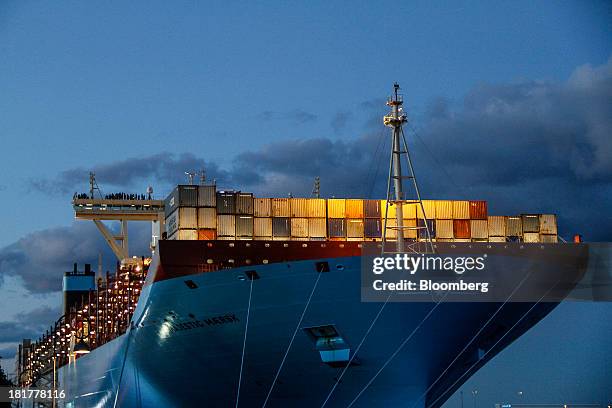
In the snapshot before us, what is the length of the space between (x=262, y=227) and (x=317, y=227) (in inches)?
72.4

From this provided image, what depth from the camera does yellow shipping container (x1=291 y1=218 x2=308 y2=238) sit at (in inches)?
1304

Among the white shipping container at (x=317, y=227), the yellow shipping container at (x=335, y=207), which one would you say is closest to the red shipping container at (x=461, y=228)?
the yellow shipping container at (x=335, y=207)

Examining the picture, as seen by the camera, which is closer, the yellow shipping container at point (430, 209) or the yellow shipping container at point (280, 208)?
the yellow shipping container at point (280, 208)

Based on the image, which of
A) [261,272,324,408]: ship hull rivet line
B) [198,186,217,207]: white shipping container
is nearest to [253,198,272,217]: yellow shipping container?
[198,186,217,207]: white shipping container

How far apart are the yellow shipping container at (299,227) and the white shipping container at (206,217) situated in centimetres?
273

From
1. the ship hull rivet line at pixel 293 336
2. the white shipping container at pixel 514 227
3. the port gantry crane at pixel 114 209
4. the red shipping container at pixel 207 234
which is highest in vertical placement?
the port gantry crane at pixel 114 209

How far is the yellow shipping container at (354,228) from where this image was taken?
33125 millimetres

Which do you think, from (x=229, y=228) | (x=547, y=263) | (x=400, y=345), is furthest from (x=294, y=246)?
(x=547, y=263)

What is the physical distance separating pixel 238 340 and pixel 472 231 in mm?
9930

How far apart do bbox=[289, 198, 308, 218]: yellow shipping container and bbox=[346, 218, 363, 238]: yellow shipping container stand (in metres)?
1.48

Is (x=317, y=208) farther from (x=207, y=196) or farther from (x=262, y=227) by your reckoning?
(x=207, y=196)

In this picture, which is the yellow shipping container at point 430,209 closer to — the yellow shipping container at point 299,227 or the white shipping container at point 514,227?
the white shipping container at point 514,227

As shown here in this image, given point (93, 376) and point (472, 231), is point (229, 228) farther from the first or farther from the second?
point (93, 376)

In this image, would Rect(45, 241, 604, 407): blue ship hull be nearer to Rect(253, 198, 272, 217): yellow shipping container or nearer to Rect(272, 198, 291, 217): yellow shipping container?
Rect(253, 198, 272, 217): yellow shipping container
